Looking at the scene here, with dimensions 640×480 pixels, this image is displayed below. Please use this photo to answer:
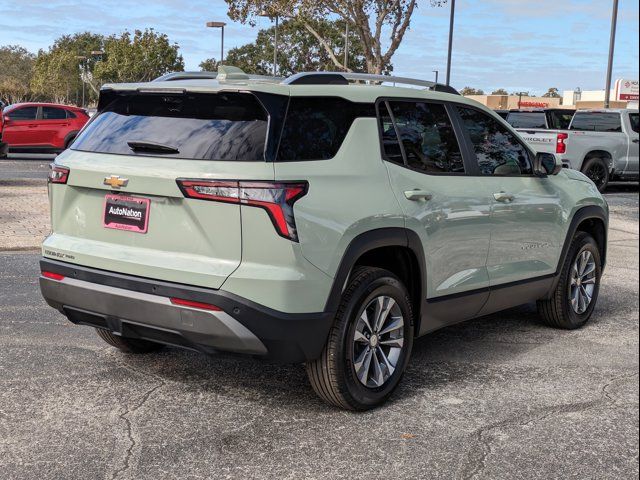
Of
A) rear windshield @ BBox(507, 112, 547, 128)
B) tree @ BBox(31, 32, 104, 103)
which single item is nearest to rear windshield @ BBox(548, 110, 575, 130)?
rear windshield @ BBox(507, 112, 547, 128)

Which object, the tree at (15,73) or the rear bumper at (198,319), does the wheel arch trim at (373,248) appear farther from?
the tree at (15,73)

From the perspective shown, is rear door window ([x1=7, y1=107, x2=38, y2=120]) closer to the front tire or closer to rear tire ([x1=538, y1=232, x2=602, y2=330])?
rear tire ([x1=538, y1=232, x2=602, y2=330])

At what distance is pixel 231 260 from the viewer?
13.8ft

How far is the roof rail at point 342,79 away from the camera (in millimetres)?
4629

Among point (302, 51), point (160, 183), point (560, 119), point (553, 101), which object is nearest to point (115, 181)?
point (160, 183)

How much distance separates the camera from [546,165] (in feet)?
20.2

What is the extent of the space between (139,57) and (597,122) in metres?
51.1

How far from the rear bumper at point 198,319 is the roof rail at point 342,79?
1.25 metres

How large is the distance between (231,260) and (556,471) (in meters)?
1.82

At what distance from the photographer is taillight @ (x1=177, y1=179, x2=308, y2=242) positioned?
4.14 m

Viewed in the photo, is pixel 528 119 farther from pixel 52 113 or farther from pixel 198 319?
pixel 198 319

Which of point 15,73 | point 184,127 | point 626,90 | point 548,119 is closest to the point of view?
point 184,127

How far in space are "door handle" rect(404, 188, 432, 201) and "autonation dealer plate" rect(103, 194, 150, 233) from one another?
1.45m

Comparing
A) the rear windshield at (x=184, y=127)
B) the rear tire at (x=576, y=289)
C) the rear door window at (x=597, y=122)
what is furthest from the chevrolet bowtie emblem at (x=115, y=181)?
the rear door window at (x=597, y=122)
